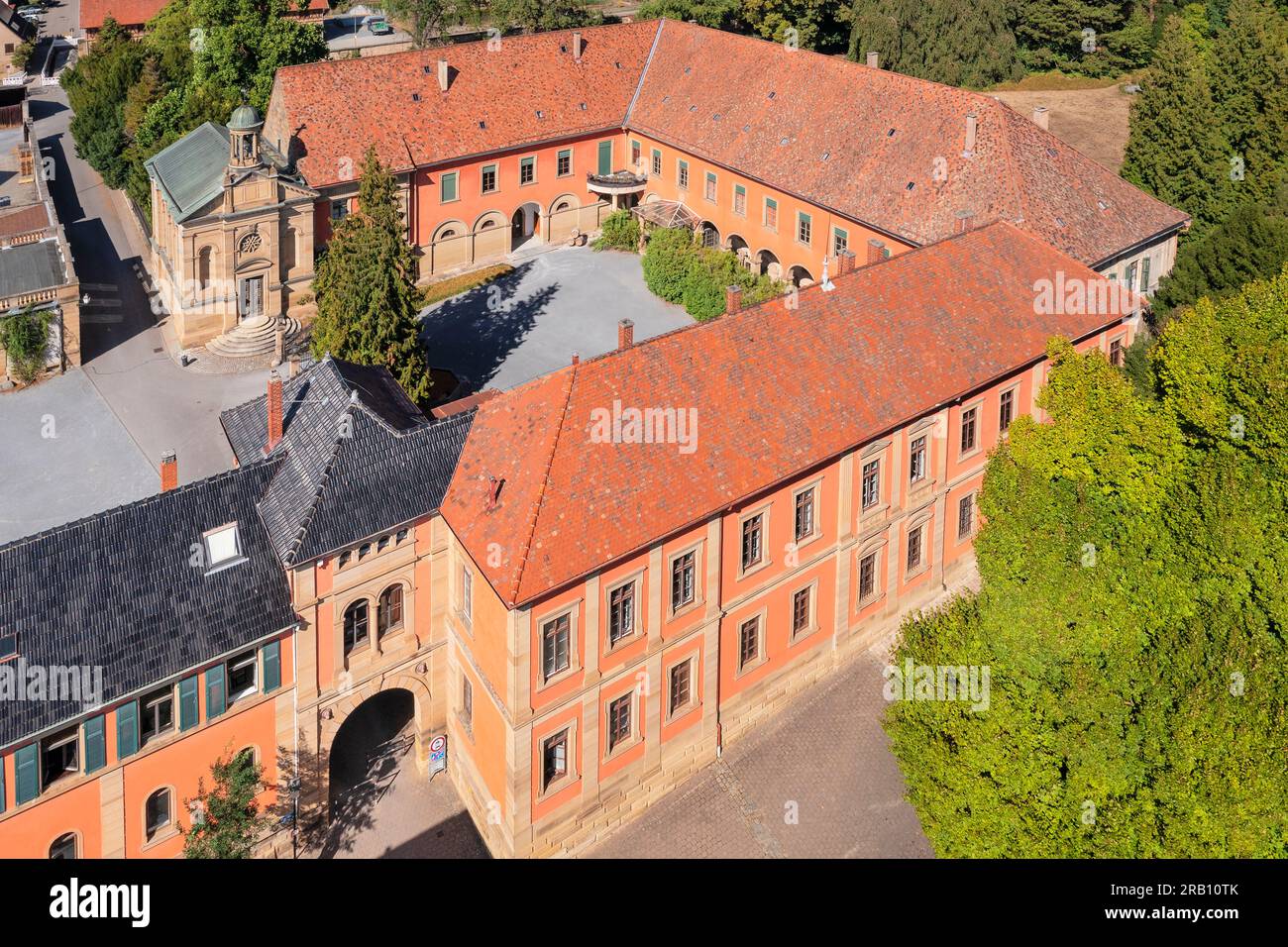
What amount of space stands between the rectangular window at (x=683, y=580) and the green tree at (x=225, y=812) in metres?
11.7

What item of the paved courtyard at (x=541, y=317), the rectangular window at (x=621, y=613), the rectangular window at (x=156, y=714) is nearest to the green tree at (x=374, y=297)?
the paved courtyard at (x=541, y=317)

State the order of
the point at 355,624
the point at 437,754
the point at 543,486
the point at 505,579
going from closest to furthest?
the point at 505,579 < the point at 543,486 < the point at 355,624 < the point at 437,754

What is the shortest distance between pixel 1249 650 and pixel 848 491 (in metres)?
12.3

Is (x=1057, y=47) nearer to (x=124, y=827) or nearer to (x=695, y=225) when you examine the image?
(x=695, y=225)

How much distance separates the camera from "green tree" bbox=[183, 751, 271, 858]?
96.6 ft

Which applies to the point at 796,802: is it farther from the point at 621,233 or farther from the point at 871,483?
the point at 621,233

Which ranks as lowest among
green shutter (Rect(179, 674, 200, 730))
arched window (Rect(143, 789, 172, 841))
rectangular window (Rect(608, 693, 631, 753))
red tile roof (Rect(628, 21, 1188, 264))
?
arched window (Rect(143, 789, 172, 841))

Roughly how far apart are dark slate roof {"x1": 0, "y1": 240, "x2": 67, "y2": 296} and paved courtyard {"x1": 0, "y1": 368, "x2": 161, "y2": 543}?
167 inches

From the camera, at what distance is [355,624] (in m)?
32.5

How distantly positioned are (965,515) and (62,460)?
3440 centimetres

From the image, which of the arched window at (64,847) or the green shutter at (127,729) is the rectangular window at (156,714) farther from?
the arched window at (64,847)

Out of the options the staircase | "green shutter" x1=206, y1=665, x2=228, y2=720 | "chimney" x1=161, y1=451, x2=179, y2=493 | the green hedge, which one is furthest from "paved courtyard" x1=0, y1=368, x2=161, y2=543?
the green hedge

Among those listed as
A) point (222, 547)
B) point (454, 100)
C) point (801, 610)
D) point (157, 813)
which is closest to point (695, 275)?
point (454, 100)

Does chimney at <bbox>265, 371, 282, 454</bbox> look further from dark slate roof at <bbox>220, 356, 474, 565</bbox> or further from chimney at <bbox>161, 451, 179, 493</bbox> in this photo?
chimney at <bbox>161, 451, 179, 493</bbox>
